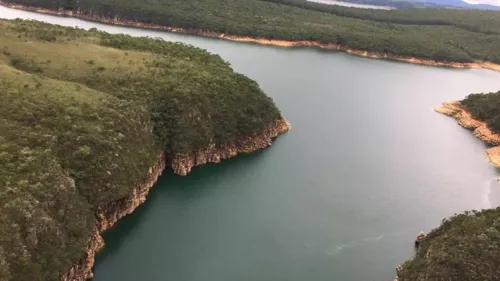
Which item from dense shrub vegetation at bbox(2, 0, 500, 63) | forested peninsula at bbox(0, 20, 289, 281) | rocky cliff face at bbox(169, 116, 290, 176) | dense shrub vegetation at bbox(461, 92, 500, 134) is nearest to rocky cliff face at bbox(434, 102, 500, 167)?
dense shrub vegetation at bbox(461, 92, 500, 134)

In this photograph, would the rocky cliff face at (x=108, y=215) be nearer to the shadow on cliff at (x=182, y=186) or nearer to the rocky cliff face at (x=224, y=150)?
the shadow on cliff at (x=182, y=186)

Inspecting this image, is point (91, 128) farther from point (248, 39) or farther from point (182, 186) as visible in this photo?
point (248, 39)

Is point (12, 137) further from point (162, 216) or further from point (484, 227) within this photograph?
point (484, 227)

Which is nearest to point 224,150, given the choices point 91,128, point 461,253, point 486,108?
point 91,128

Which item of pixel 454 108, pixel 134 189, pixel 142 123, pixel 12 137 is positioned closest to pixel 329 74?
pixel 454 108

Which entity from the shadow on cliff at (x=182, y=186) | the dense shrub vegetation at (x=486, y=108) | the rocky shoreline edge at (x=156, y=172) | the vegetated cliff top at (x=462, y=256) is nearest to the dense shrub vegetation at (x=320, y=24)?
the dense shrub vegetation at (x=486, y=108)

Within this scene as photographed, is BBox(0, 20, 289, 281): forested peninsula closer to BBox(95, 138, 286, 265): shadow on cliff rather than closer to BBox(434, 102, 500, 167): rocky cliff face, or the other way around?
BBox(95, 138, 286, 265): shadow on cliff
